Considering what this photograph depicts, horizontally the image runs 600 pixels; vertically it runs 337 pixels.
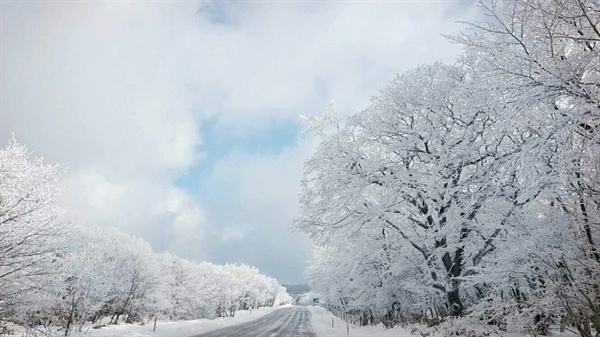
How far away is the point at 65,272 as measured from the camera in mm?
23078

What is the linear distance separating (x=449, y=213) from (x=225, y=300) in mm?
87177

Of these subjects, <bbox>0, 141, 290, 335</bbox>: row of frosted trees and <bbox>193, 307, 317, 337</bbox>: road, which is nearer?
<bbox>0, 141, 290, 335</bbox>: row of frosted trees

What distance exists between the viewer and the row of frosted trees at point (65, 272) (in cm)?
1180

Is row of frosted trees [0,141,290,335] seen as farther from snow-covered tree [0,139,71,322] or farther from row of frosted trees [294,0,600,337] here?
row of frosted trees [294,0,600,337]

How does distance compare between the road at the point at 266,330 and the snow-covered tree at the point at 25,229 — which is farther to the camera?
the road at the point at 266,330

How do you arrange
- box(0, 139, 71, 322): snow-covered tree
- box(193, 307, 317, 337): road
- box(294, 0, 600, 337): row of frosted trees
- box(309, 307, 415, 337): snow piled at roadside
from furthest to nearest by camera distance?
box(193, 307, 317, 337): road → box(309, 307, 415, 337): snow piled at roadside → box(0, 139, 71, 322): snow-covered tree → box(294, 0, 600, 337): row of frosted trees

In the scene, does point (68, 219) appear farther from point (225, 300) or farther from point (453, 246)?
point (225, 300)

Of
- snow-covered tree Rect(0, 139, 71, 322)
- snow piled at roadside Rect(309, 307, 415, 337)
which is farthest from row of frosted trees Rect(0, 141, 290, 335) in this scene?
snow piled at roadside Rect(309, 307, 415, 337)

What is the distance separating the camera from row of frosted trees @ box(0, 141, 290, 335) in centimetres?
1180

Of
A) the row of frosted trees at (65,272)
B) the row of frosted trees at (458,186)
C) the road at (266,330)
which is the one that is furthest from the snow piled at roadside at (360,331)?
the row of frosted trees at (65,272)

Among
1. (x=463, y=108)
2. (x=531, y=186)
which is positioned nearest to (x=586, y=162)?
(x=531, y=186)

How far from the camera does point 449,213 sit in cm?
1283

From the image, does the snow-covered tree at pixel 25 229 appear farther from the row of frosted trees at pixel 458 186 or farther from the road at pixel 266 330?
the road at pixel 266 330

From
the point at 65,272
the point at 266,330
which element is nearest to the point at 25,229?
the point at 65,272
